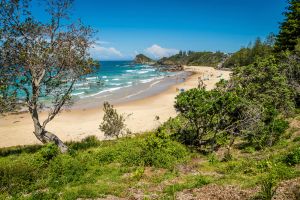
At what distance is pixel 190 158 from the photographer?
13.0 m

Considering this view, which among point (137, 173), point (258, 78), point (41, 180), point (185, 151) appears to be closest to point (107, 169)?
point (137, 173)

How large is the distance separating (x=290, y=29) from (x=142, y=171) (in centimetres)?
3054

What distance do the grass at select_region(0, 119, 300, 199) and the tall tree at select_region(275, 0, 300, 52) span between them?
77.8 ft

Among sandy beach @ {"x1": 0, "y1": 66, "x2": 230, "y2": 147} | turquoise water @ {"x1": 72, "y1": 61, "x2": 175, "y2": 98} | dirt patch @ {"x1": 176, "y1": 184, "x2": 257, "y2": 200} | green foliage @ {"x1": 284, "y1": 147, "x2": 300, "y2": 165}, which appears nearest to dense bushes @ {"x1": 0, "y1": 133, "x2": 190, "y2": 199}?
dirt patch @ {"x1": 176, "y1": 184, "x2": 257, "y2": 200}

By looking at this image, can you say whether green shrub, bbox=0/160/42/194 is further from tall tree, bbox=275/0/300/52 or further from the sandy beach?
tall tree, bbox=275/0/300/52

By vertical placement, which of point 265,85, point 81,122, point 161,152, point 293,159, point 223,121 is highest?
point 265,85

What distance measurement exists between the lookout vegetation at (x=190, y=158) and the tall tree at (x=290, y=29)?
18.2 meters

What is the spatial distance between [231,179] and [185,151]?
3844 millimetres

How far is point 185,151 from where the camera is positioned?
1338cm

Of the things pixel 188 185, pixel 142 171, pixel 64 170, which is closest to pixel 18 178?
pixel 64 170

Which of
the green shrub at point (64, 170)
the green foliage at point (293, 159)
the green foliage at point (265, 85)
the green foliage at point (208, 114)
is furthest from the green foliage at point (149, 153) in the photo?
the green foliage at point (265, 85)

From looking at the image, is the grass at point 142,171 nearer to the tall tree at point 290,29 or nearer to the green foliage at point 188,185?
the green foliage at point 188,185

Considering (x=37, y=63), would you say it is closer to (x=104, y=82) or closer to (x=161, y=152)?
(x=161, y=152)

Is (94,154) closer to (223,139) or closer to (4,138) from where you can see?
(223,139)
